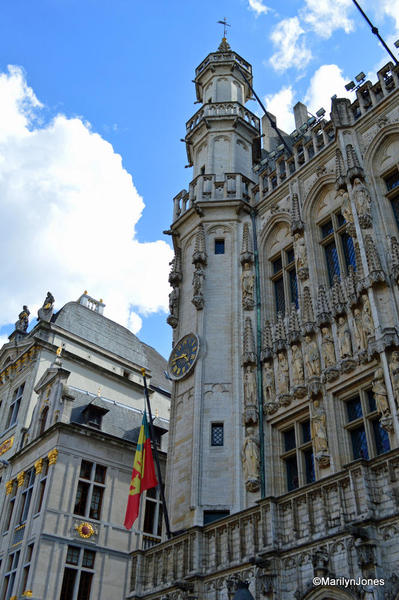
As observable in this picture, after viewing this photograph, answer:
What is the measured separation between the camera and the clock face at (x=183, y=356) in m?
20.3

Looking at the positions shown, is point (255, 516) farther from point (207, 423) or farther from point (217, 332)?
point (217, 332)

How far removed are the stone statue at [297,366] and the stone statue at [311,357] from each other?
0.29 metres

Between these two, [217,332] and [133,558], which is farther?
[217,332]

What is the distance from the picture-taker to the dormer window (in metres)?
25.8

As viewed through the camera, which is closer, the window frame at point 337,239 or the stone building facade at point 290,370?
the stone building facade at point 290,370

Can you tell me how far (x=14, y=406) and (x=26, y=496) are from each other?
6436 mm

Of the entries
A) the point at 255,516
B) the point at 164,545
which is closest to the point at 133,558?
the point at 164,545

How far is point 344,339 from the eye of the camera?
1662 centimetres

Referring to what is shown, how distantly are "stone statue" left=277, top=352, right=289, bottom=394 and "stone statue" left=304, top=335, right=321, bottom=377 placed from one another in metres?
0.91

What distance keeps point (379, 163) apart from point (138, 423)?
1600cm

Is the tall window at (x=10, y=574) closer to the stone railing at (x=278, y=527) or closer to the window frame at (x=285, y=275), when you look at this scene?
the stone railing at (x=278, y=527)

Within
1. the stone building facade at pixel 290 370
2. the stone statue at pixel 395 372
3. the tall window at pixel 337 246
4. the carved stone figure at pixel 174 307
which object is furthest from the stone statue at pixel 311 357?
the carved stone figure at pixel 174 307

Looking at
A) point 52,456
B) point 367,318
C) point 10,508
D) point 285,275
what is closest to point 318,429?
point 367,318

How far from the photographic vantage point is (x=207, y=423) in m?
18.7
